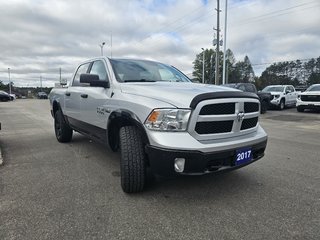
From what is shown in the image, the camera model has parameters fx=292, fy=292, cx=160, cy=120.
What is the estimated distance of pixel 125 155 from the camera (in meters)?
3.30

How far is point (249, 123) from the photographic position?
3645mm

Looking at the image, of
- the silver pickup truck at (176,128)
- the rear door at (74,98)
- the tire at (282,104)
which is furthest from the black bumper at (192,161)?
the tire at (282,104)

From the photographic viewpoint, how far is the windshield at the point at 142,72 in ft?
14.0

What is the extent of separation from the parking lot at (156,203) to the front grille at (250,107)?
969 millimetres

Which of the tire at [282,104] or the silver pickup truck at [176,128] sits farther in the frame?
the tire at [282,104]

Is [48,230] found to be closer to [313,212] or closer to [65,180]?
[65,180]

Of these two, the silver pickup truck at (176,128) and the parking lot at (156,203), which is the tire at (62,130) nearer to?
the parking lot at (156,203)

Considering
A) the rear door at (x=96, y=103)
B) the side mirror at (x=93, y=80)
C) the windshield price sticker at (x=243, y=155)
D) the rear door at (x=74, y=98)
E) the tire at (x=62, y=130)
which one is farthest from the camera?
the tire at (x=62, y=130)

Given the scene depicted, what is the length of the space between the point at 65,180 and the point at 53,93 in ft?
11.7

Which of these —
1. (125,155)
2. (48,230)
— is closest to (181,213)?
(125,155)

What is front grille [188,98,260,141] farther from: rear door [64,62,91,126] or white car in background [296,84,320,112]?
white car in background [296,84,320,112]

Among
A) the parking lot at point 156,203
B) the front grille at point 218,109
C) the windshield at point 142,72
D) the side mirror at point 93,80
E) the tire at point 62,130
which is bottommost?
the parking lot at point 156,203

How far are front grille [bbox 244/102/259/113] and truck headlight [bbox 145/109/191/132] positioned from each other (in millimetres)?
879

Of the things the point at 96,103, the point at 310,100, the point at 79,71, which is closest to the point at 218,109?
the point at 96,103
